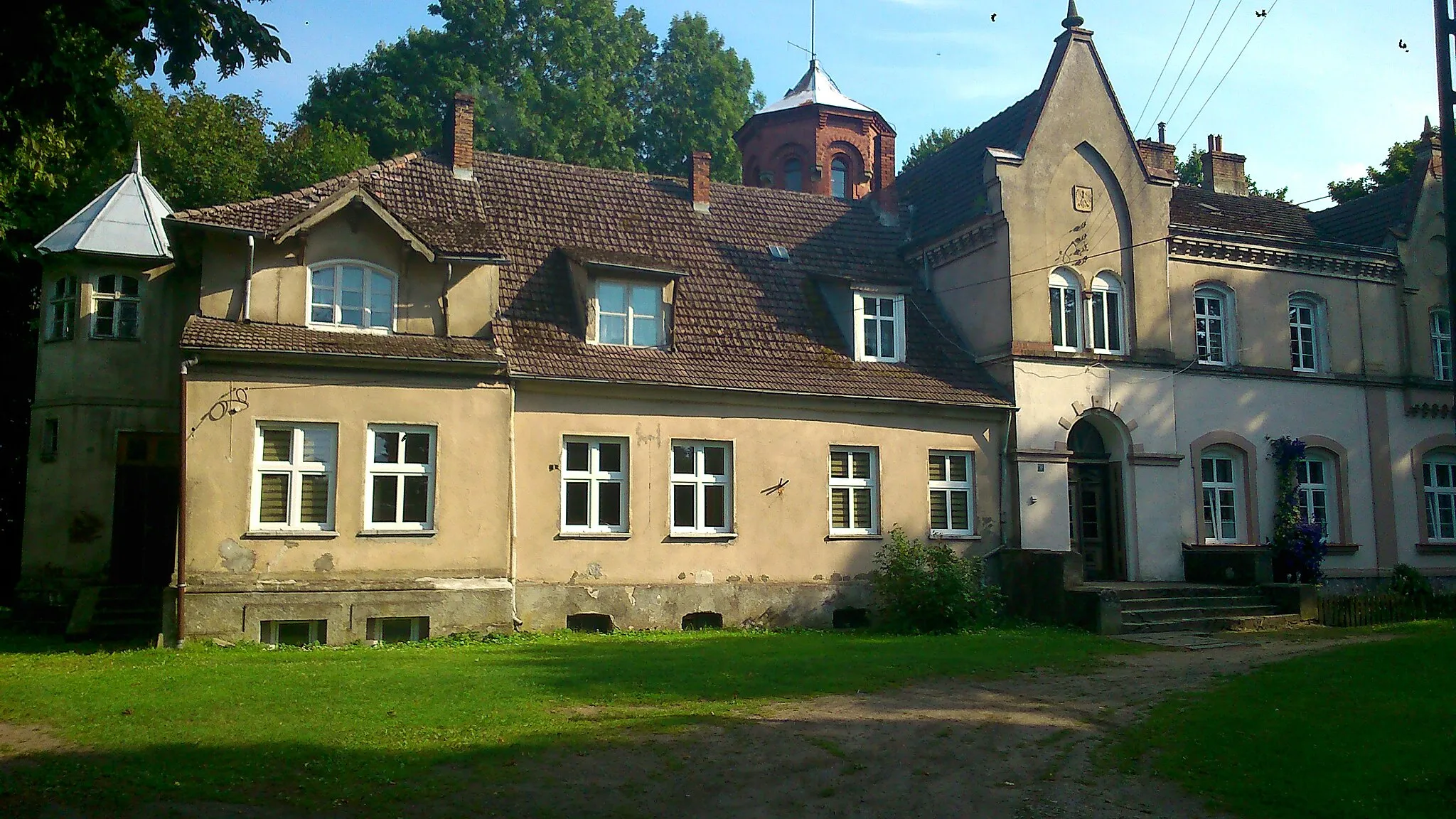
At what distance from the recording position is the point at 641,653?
1584cm

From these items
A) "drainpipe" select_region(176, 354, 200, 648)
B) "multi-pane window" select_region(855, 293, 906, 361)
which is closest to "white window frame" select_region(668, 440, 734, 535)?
"multi-pane window" select_region(855, 293, 906, 361)

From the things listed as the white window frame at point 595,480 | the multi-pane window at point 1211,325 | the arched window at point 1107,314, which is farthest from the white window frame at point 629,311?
the multi-pane window at point 1211,325

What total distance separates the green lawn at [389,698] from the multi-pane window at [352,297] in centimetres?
530

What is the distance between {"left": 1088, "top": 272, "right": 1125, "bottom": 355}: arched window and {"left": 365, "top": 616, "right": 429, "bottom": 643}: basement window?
46.6ft

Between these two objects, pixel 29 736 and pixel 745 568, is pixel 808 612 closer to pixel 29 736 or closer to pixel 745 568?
pixel 745 568

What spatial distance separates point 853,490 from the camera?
847 inches

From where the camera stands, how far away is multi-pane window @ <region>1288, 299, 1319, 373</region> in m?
25.3

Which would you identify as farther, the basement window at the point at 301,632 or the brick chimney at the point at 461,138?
the brick chimney at the point at 461,138

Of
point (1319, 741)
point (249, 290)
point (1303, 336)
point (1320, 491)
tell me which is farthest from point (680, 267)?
point (1320, 491)

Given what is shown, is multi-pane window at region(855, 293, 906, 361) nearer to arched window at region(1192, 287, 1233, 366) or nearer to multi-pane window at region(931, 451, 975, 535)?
multi-pane window at region(931, 451, 975, 535)

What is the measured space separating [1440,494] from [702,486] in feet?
58.7

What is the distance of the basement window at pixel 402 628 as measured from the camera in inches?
693

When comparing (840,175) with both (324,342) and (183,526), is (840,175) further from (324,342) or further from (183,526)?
(183,526)

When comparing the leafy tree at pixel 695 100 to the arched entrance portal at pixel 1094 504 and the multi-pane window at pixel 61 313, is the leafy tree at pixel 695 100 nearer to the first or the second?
the arched entrance portal at pixel 1094 504
